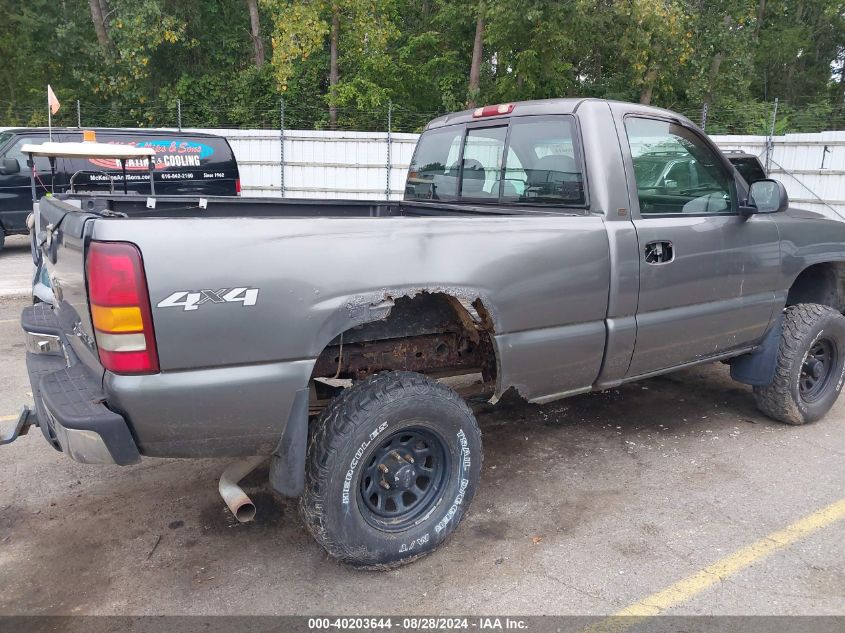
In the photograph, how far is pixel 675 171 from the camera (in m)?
3.93

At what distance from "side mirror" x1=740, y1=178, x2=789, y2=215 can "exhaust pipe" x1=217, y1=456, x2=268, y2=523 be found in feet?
10.4

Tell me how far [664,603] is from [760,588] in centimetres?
46

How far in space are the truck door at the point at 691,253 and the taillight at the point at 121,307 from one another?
2461mm

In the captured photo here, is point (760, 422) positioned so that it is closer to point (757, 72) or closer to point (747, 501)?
point (747, 501)

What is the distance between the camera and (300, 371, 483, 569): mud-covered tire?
2752 millimetres

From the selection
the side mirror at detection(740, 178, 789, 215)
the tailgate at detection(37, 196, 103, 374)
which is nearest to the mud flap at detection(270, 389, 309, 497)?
the tailgate at detection(37, 196, 103, 374)

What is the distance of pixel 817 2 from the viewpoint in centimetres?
3141

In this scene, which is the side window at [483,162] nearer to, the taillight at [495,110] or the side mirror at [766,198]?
the taillight at [495,110]

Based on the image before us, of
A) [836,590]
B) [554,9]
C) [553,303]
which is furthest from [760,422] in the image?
[554,9]

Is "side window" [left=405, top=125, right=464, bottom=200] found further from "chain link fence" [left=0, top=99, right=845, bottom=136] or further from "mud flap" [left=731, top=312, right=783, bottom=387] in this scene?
"chain link fence" [left=0, top=99, right=845, bottom=136]

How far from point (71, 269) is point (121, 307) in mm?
507

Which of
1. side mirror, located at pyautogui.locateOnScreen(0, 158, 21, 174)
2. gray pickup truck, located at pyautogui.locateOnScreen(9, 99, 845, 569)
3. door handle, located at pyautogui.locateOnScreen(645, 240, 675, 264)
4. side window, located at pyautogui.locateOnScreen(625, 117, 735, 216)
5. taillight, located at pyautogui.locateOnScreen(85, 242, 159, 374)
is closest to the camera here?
taillight, located at pyautogui.locateOnScreen(85, 242, 159, 374)

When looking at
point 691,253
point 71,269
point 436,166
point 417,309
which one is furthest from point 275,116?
point 71,269

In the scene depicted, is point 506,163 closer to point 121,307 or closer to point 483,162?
point 483,162
